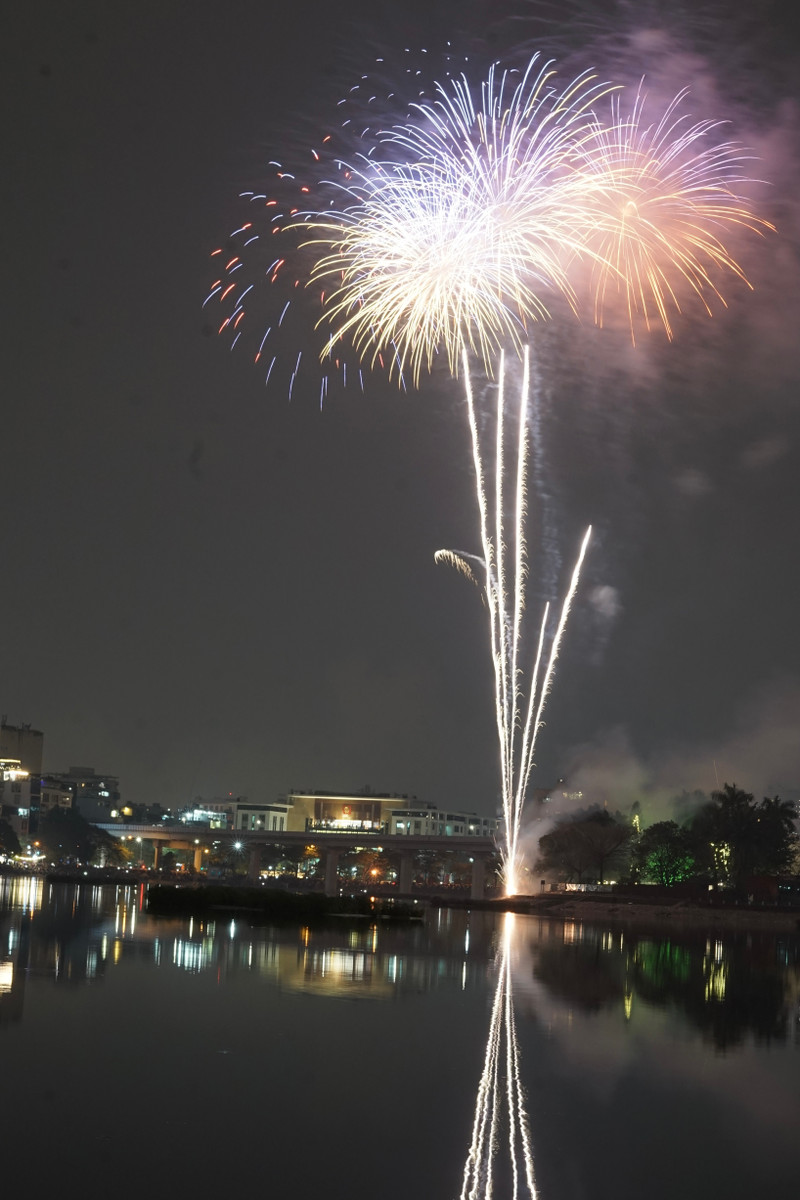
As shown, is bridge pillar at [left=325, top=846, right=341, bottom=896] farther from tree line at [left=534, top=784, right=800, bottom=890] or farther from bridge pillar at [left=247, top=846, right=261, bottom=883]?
tree line at [left=534, top=784, right=800, bottom=890]

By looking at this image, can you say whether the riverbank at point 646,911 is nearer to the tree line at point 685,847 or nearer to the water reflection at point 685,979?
the tree line at point 685,847

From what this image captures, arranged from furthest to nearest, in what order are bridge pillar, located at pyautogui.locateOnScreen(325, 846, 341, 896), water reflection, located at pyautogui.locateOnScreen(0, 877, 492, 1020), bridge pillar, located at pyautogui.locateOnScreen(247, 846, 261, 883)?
bridge pillar, located at pyautogui.locateOnScreen(247, 846, 261, 883) → bridge pillar, located at pyautogui.locateOnScreen(325, 846, 341, 896) → water reflection, located at pyautogui.locateOnScreen(0, 877, 492, 1020)

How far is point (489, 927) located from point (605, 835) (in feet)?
173

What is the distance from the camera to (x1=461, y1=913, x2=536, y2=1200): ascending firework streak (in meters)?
12.3

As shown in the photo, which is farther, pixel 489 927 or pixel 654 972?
pixel 489 927

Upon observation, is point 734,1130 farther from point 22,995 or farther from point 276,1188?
point 22,995

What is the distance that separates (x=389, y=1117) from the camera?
15.1 meters

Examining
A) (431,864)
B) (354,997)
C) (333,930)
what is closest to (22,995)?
(354,997)

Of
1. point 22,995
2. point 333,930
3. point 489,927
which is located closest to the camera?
point 22,995

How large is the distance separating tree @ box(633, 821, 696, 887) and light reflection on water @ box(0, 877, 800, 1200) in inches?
2642

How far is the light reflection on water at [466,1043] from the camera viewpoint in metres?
13.8

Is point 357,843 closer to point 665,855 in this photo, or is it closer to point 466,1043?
point 665,855

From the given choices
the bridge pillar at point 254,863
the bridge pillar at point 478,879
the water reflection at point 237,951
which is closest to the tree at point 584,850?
the bridge pillar at point 478,879

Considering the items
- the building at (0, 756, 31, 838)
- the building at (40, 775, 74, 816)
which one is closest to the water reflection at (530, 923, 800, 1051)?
the building at (0, 756, 31, 838)
